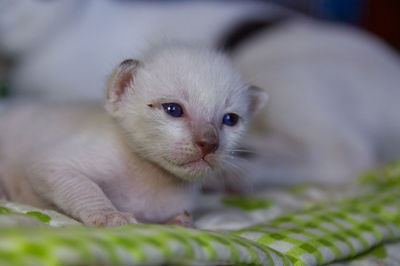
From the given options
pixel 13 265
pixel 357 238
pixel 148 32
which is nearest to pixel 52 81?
pixel 148 32

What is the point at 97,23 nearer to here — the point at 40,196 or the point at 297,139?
the point at 297,139

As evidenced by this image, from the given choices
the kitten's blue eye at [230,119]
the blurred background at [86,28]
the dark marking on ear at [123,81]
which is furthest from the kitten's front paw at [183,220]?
the blurred background at [86,28]

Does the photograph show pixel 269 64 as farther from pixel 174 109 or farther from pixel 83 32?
pixel 174 109

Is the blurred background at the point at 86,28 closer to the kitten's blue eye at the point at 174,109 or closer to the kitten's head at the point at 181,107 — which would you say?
the kitten's head at the point at 181,107

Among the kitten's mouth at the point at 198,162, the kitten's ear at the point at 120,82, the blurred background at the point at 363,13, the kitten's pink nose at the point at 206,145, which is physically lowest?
the kitten's mouth at the point at 198,162

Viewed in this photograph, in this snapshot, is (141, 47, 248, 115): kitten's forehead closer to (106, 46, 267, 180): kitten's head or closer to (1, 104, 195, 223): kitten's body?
(106, 46, 267, 180): kitten's head

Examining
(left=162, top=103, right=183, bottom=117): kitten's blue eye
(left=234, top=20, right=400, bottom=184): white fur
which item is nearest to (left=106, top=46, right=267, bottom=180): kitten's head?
(left=162, top=103, right=183, bottom=117): kitten's blue eye
